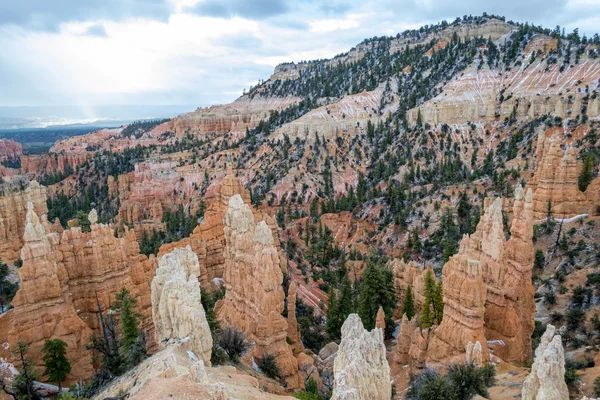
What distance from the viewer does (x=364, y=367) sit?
1359cm

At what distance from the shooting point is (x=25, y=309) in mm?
23281

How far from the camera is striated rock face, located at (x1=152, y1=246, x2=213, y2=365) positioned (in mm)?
16859

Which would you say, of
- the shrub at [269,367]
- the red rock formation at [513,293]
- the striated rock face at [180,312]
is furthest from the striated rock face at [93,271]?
the red rock formation at [513,293]

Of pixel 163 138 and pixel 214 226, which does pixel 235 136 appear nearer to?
pixel 163 138

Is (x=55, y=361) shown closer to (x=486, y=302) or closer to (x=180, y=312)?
(x=180, y=312)

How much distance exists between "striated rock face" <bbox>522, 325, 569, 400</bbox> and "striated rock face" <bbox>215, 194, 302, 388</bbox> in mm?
13042

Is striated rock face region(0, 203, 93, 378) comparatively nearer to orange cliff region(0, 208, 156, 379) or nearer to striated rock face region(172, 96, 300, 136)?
orange cliff region(0, 208, 156, 379)

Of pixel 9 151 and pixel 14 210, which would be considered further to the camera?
pixel 9 151

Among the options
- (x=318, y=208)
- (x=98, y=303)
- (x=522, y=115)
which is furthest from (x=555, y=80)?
(x=98, y=303)

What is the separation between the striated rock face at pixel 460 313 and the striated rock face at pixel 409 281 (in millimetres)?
9307

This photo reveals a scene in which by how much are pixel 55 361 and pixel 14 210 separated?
23375 mm

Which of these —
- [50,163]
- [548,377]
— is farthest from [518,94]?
[50,163]

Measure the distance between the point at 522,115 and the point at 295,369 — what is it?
7906cm

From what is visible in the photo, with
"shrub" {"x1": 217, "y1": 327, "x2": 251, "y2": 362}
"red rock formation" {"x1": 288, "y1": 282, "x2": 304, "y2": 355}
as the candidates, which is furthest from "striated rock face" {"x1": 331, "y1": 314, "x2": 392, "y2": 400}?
"red rock formation" {"x1": 288, "y1": 282, "x2": 304, "y2": 355}
